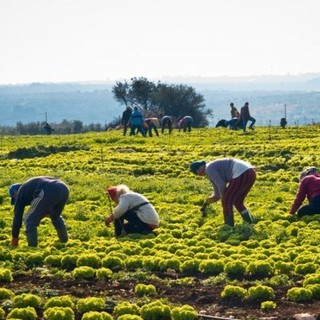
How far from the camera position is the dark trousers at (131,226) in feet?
57.1

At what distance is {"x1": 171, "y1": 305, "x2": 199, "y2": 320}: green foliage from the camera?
10.7 m

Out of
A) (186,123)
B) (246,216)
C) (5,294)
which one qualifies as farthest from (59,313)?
(186,123)

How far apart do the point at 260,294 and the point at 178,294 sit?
1.40 metres

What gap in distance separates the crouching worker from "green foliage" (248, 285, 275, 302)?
5.53 meters

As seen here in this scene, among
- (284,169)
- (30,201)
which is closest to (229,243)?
(30,201)

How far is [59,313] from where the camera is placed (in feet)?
35.3

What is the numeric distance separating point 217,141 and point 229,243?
2587 cm

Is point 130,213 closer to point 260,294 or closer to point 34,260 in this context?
point 34,260

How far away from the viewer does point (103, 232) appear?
18016 mm

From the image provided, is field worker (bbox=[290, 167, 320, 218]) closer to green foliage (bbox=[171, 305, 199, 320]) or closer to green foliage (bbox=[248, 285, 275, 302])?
green foliage (bbox=[248, 285, 275, 302])

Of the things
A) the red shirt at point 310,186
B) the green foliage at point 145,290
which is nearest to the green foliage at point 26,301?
the green foliage at point 145,290

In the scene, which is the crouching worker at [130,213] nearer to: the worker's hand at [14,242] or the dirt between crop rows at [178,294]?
the worker's hand at [14,242]

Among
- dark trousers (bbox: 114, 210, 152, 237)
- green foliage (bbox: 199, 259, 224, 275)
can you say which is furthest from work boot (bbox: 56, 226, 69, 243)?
green foliage (bbox: 199, 259, 224, 275)

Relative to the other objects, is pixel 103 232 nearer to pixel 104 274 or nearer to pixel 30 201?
pixel 30 201
